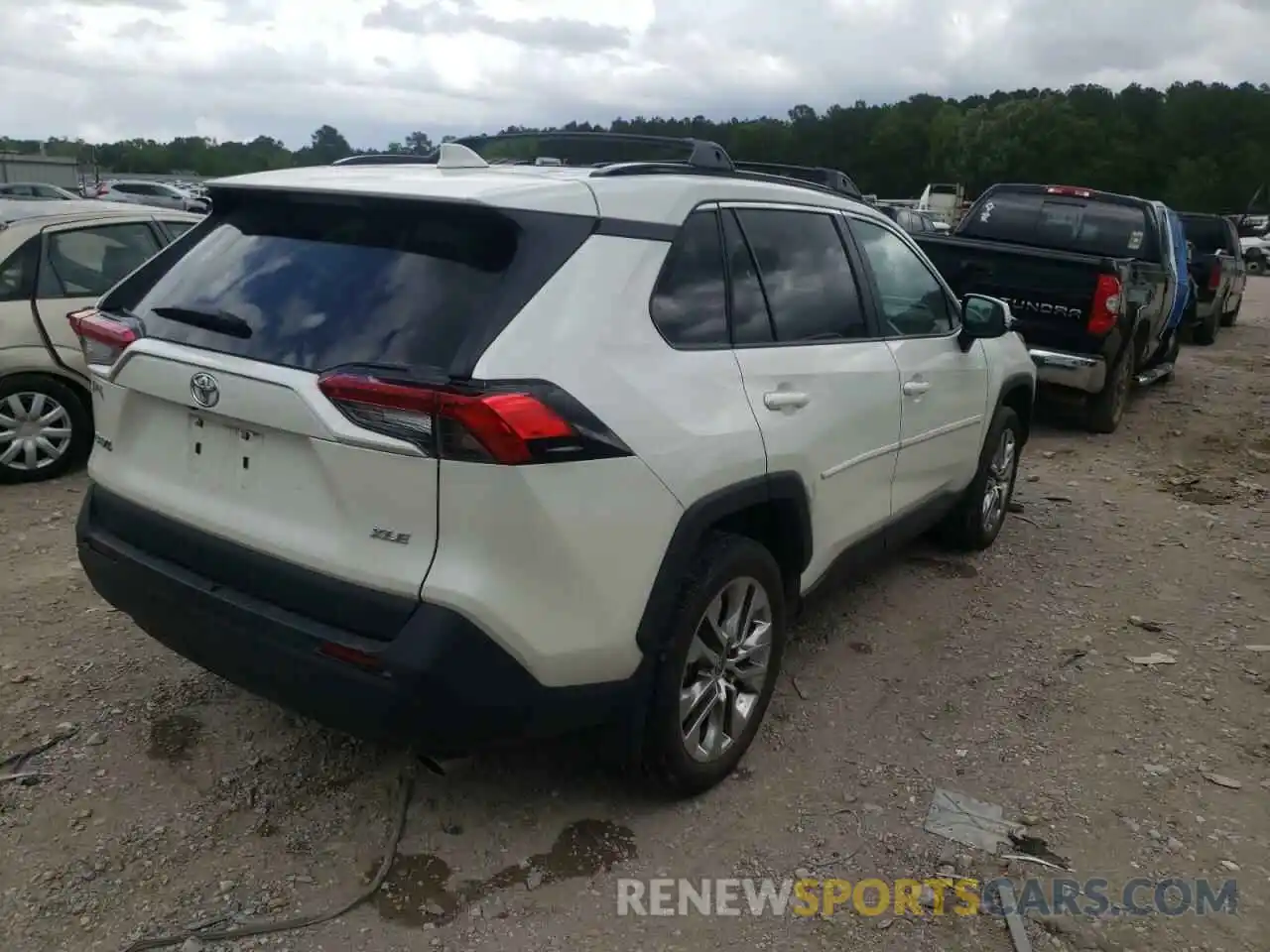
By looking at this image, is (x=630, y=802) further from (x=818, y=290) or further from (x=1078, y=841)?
(x=818, y=290)

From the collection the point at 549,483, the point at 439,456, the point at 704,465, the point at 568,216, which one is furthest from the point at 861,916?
the point at 568,216

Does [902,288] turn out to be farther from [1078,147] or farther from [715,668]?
[1078,147]

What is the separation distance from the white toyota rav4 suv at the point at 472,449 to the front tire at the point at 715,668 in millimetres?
12

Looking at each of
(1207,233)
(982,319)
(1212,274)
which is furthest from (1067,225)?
(1207,233)

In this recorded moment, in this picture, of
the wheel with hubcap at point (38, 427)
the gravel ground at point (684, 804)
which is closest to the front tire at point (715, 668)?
the gravel ground at point (684, 804)

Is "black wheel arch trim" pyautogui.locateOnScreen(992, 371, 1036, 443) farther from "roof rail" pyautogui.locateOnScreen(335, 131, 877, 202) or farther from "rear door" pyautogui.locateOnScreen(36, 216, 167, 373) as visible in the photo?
"rear door" pyautogui.locateOnScreen(36, 216, 167, 373)

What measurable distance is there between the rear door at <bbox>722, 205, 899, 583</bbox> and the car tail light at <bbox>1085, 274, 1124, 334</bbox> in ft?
14.9

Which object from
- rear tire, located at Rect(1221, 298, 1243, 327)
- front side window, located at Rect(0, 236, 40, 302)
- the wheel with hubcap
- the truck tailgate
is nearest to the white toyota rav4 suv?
the wheel with hubcap

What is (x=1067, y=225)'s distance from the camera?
31.1 feet

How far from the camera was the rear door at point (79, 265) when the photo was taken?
6062mm

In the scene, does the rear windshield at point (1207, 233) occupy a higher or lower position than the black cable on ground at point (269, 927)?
higher

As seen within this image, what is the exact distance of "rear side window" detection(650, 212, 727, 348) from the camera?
2879mm

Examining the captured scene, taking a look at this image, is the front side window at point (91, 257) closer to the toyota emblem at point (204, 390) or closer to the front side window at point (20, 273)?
the front side window at point (20, 273)

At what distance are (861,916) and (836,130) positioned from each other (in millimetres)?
100057
